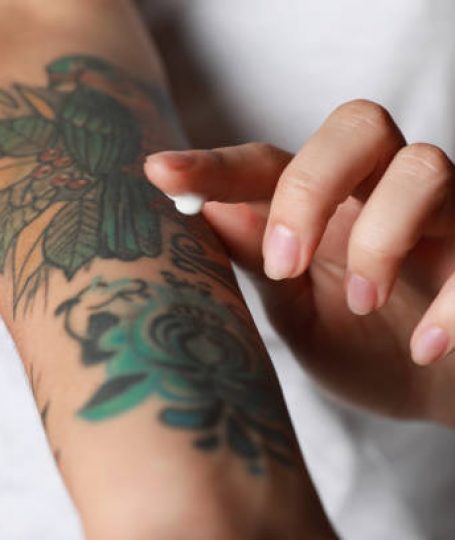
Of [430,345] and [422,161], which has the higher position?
[422,161]

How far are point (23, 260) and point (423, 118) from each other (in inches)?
22.3

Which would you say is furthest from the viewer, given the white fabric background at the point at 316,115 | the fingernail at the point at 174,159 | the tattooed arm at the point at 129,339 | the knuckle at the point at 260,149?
the white fabric background at the point at 316,115

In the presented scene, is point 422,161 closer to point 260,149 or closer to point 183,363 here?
point 260,149

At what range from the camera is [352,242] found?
0.59 meters

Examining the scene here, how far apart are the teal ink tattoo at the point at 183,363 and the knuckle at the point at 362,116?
0.18 meters

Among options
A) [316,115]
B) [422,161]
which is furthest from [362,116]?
[316,115]

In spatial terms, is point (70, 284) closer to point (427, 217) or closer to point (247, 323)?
point (247, 323)

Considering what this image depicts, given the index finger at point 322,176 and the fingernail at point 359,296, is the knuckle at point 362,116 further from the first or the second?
the fingernail at point 359,296

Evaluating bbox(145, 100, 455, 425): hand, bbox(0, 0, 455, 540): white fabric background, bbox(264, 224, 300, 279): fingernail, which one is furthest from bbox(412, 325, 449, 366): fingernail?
bbox(0, 0, 455, 540): white fabric background

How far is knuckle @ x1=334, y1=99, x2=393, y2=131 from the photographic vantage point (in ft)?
2.11

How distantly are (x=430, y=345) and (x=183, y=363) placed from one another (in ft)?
0.63

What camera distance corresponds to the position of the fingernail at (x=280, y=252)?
572 millimetres

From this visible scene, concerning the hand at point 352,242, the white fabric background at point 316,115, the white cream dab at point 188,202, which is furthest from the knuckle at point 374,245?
the white fabric background at point 316,115

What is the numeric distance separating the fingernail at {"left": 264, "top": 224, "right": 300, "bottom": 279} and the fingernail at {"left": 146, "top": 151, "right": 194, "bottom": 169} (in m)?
0.07
